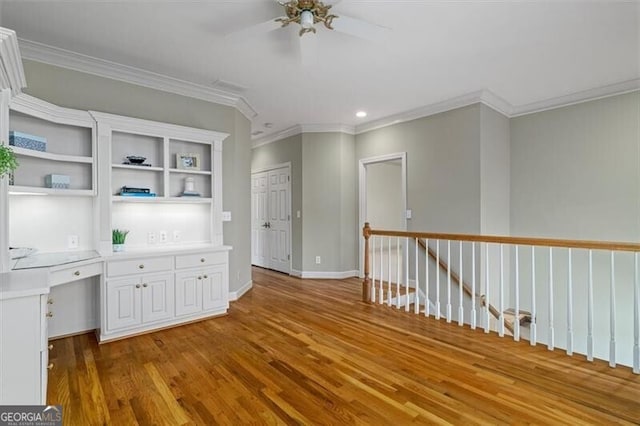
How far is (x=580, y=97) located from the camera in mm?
4133

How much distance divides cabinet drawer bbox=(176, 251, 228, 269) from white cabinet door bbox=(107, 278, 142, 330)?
43 cm

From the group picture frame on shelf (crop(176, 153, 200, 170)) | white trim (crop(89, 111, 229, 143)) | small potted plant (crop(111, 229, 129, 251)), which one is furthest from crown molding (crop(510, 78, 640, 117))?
small potted plant (crop(111, 229, 129, 251))

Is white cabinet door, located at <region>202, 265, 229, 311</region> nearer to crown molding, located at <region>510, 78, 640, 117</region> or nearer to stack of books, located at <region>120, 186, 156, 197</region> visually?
stack of books, located at <region>120, 186, 156, 197</region>

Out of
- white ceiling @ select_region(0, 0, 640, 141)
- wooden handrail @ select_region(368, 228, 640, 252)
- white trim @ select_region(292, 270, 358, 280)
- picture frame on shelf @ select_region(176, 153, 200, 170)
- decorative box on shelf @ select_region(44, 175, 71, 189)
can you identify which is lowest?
white trim @ select_region(292, 270, 358, 280)

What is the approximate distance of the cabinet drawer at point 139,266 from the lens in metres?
3.00

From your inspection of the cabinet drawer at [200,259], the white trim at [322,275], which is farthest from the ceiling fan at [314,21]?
the white trim at [322,275]

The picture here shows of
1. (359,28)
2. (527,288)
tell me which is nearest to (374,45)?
(359,28)

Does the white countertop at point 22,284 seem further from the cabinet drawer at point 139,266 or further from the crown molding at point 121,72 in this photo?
the crown molding at point 121,72

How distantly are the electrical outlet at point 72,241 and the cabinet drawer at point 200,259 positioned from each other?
3.11ft

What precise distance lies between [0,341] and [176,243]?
2.34 m

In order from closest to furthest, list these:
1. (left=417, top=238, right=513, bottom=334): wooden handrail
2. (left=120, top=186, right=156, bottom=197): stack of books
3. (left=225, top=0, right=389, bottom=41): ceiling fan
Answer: (left=225, top=0, right=389, bottom=41): ceiling fan < (left=120, top=186, right=156, bottom=197): stack of books < (left=417, top=238, right=513, bottom=334): wooden handrail

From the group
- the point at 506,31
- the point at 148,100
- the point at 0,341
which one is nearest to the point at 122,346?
the point at 0,341

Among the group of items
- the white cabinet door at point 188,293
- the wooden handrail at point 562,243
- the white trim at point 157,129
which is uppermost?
the white trim at point 157,129

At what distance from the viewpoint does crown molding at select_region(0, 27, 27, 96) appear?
6.08 feet
